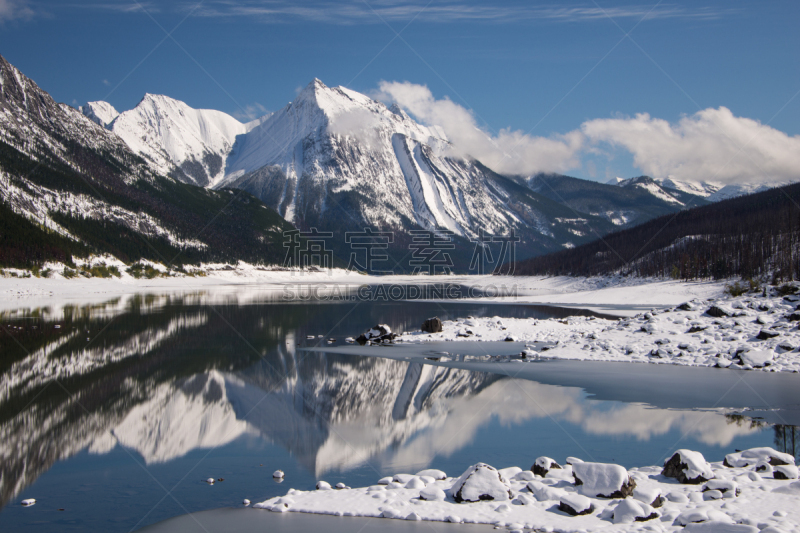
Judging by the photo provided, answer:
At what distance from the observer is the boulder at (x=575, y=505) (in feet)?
29.5

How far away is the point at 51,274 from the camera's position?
92.7 m

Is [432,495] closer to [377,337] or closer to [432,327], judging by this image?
[377,337]

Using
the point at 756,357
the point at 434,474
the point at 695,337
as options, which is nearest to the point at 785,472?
the point at 434,474

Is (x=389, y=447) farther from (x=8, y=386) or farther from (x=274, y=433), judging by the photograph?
(x=8, y=386)

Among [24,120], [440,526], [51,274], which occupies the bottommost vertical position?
[440,526]

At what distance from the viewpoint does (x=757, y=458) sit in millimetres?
10953

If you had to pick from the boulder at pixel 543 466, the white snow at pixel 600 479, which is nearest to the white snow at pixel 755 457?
the white snow at pixel 600 479

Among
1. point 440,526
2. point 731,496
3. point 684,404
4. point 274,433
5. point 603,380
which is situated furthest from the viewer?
point 603,380

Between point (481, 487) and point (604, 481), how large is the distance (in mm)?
2298

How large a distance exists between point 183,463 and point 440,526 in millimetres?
6468

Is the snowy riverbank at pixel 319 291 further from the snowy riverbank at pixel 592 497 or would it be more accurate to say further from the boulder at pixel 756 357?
the snowy riverbank at pixel 592 497

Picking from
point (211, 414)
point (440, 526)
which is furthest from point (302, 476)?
point (211, 414)

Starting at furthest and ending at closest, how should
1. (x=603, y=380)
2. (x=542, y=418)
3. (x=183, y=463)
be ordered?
(x=603, y=380)
(x=542, y=418)
(x=183, y=463)

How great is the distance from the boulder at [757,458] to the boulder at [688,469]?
923 mm
